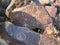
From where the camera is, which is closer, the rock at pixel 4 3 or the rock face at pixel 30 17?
the rock face at pixel 30 17

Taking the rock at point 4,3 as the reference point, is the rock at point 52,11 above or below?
below

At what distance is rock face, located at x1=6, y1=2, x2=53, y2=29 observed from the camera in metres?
8.16

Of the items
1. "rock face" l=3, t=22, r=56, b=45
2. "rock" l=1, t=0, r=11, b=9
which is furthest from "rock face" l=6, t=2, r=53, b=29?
"rock" l=1, t=0, r=11, b=9

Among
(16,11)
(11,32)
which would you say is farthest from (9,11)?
(11,32)

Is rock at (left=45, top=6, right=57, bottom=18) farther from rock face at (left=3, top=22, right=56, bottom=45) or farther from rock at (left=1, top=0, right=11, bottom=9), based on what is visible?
rock face at (left=3, top=22, right=56, bottom=45)

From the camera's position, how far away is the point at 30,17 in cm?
823

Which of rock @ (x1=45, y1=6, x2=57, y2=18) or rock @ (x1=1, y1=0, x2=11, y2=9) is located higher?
rock @ (x1=1, y1=0, x2=11, y2=9)

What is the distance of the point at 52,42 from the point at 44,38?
0.88 ft

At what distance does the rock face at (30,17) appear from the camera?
8164mm

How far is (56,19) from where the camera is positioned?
9188mm

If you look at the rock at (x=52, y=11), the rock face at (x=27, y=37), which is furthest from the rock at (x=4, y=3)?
the rock face at (x=27, y=37)

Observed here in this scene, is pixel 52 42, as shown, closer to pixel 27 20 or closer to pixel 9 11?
pixel 27 20

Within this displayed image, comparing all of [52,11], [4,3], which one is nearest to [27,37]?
[52,11]

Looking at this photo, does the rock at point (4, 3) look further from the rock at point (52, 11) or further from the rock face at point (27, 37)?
the rock face at point (27, 37)
